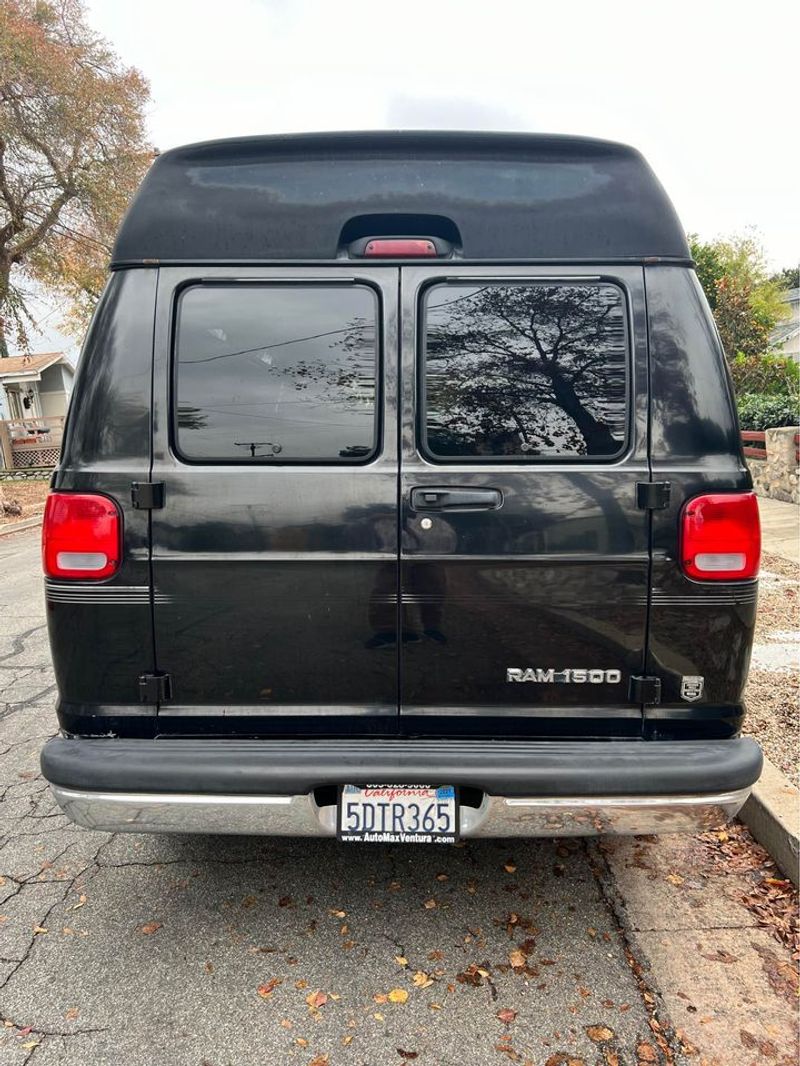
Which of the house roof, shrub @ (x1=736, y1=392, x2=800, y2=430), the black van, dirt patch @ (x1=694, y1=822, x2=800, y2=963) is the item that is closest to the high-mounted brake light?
the black van

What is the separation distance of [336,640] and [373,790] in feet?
1.52

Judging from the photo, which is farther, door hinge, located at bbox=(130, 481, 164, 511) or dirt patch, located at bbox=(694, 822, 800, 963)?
dirt patch, located at bbox=(694, 822, 800, 963)

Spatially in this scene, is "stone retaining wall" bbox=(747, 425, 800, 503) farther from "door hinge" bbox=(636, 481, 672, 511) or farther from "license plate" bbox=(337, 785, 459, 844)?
"license plate" bbox=(337, 785, 459, 844)

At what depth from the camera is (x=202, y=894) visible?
2.76 meters

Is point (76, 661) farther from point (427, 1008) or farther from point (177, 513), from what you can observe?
point (427, 1008)

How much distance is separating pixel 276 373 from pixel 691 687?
1.61 meters

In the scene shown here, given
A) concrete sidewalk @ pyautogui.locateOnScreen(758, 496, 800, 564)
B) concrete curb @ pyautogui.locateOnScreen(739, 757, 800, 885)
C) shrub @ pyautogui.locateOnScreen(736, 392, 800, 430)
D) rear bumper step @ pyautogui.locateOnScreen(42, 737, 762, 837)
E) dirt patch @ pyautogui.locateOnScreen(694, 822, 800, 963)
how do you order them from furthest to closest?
shrub @ pyautogui.locateOnScreen(736, 392, 800, 430) → concrete sidewalk @ pyautogui.locateOnScreen(758, 496, 800, 564) → concrete curb @ pyautogui.locateOnScreen(739, 757, 800, 885) → dirt patch @ pyautogui.locateOnScreen(694, 822, 800, 963) → rear bumper step @ pyautogui.locateOnScreen(42, 737, 762, 837)

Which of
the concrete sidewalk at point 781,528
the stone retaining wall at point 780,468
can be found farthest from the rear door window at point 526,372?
the stone retaining wall at point 780,468

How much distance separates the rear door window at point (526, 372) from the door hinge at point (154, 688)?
3.59ft

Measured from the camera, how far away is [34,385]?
36.1 meters

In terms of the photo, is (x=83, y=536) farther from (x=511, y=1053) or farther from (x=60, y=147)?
(x=60, y=147)

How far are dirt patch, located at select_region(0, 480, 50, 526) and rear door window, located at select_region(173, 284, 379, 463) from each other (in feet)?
38.4

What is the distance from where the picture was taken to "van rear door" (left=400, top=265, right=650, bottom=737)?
2.25 meters

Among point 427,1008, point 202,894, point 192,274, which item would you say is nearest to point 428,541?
point 192,274
